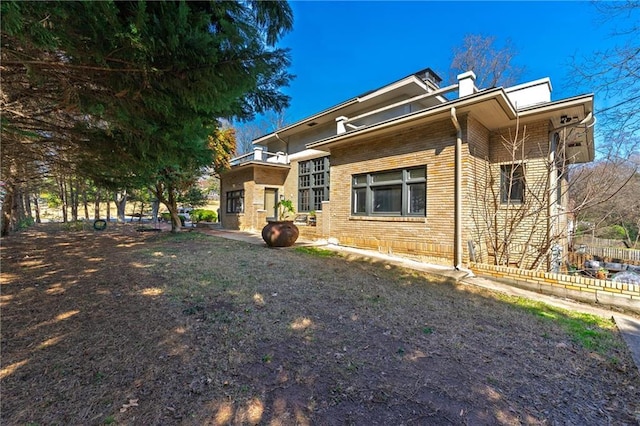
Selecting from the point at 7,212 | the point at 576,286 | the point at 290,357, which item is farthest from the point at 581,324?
the point at 7,212

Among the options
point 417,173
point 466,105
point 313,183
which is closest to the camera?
point 466,105

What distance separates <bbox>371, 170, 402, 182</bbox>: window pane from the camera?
8.30 m

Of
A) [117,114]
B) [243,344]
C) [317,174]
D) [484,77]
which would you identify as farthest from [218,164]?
[484,77]

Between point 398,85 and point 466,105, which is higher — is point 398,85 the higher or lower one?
the higher one

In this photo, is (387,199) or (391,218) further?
(387,199)

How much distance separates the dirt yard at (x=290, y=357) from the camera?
2037 mm

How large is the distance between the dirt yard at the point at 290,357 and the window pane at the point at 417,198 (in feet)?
10.6

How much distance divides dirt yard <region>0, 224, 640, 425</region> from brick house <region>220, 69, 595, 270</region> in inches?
101

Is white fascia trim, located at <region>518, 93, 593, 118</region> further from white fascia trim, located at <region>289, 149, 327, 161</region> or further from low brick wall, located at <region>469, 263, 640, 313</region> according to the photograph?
white fascia trim, located at <region>289, 149, 327, 161</region>

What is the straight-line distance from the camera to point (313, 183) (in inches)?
547

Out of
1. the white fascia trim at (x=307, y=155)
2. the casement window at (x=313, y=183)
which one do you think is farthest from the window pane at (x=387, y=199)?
the white fascia trim at (x=307, y=155)

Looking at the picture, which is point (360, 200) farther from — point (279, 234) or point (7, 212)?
point (7, 212)

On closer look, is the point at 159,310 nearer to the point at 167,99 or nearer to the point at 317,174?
the point at 167,99

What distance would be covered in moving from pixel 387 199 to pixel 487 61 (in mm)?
14675
